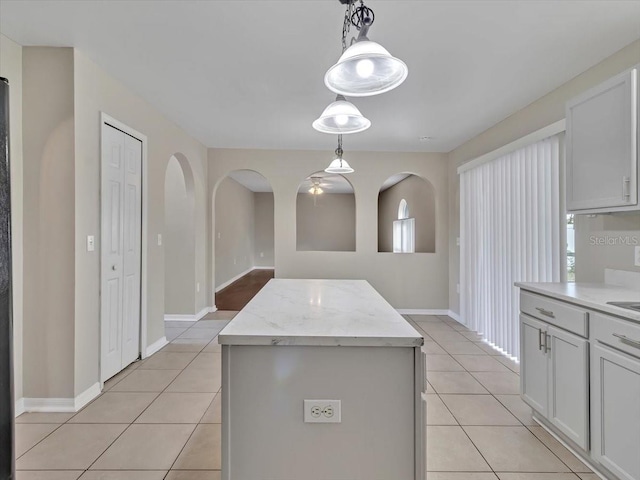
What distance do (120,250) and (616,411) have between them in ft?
11.1

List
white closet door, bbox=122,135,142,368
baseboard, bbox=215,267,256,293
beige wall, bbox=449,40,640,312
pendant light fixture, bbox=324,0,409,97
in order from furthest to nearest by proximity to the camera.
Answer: baseboard, bbox=215,267,256,293 < white closet door, bbox=122,135,142,368 < beige wall, bbox=449,40,640,312 < pendant light fixture, bbox=324,0,409,97

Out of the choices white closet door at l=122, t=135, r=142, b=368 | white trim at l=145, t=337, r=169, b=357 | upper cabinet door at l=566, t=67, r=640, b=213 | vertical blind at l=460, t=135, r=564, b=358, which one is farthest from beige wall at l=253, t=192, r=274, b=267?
upper cabinet door at l=566, t=67, r=640, b=213

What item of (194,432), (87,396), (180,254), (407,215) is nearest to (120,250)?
(87,396)

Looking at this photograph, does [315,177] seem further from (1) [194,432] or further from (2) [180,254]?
(1) [194,432]

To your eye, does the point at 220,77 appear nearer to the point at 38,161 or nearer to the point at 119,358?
the point at 38,161

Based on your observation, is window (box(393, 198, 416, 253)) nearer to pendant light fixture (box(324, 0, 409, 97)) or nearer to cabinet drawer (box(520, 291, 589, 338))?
cabinet drawer (box(520, 291, 589, 338))

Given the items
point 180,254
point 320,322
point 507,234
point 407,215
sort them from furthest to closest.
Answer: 1. point 407,215
2. point 180,254
3. point 507,234
4. point 320,322

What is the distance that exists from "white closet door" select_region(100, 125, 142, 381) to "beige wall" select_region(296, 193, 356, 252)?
8.05 meters

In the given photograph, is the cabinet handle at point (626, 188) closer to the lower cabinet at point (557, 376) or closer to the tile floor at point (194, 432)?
the lower cabinet at point (557, 376)

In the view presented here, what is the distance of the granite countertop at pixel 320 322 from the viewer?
1277mm

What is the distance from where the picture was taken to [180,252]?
4.71m

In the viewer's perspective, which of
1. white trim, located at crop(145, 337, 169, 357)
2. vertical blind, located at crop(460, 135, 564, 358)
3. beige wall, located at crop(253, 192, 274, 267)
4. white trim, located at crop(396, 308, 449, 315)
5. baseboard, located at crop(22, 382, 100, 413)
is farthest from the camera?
beige wall, located at crop(253, 192, 274, 267)

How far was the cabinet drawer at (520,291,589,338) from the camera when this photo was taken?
1.79 metres

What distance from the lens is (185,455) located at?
6.35 feet
